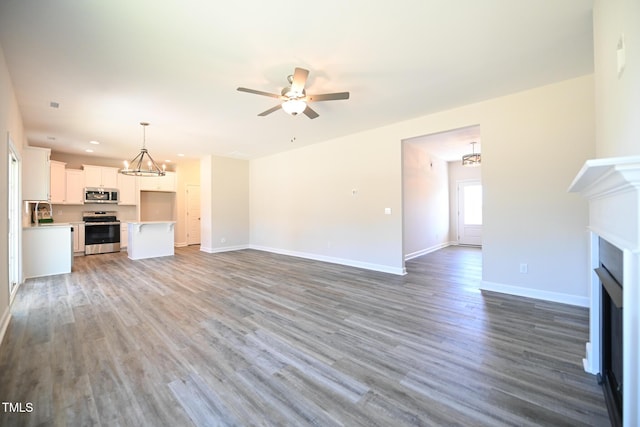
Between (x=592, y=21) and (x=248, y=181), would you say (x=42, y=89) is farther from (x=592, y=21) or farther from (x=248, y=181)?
(x=592, y=21)

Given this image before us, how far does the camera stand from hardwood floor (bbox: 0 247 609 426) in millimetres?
1602

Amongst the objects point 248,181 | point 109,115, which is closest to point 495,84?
point 109,115

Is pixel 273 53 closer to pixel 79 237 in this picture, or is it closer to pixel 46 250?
pixel 46 250

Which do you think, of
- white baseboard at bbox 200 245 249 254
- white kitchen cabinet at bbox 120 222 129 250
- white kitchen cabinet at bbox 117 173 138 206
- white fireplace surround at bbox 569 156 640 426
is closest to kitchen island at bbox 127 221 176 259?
white baseboard at bbox 200 245 249 254

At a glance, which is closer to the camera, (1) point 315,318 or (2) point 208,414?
(2) point 208,414

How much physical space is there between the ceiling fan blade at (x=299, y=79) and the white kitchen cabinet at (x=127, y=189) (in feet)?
24.6

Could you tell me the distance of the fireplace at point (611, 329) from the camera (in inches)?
54.9

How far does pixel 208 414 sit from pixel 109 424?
21.1 inches

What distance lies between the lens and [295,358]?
2.19 m

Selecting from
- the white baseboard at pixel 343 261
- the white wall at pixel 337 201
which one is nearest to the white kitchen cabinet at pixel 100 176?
the white wall at pixel 337 201

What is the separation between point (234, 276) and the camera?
4.83 m

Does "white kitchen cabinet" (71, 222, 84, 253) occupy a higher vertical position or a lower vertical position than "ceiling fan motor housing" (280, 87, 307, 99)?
lower

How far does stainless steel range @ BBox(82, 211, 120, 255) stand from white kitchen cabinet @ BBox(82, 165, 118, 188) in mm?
846

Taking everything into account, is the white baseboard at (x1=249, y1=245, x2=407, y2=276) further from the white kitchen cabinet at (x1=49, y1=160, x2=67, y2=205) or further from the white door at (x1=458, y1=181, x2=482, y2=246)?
the white kitchen cabinet at (x1=49, y1=160, x2=67, y2=205)
